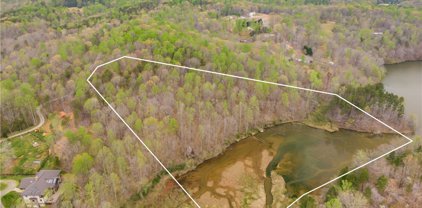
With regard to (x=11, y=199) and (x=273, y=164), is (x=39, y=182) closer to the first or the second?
(x=11, y=199)

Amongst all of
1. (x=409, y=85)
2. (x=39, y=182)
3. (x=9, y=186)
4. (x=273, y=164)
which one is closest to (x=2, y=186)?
(x=9, y=186)

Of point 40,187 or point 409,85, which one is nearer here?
point 40,187

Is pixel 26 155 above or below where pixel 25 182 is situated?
below

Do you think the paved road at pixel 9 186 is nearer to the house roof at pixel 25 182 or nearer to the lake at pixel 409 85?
the house roof at pixel 25 182

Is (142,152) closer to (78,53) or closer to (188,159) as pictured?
Answer: (188,159)

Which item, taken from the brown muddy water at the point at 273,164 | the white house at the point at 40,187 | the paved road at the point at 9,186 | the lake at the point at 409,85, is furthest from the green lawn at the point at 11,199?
the lake at the point at 409,85

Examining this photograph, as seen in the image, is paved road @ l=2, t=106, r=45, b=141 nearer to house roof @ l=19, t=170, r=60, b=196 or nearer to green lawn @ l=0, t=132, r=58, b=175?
green lawn @ l=0, t=132, r=58, b=175
